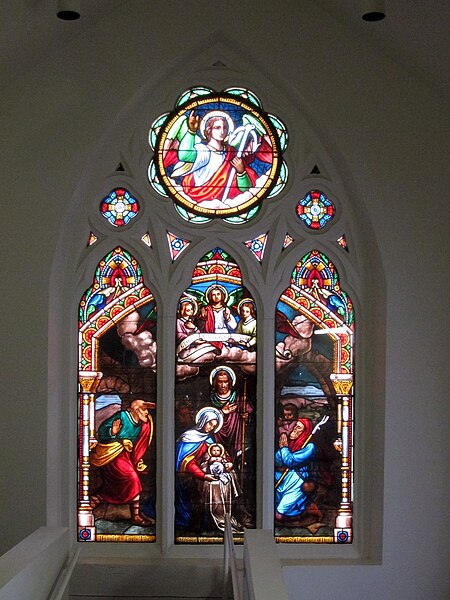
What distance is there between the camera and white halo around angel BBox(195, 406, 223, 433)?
24.8 ft

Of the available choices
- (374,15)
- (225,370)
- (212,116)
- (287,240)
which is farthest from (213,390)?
(374,15)

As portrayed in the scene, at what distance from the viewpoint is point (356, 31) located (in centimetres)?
709

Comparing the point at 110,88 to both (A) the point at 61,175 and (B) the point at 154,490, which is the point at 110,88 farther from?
(B) the point at 154,490

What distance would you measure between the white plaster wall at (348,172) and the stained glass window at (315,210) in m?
0.42

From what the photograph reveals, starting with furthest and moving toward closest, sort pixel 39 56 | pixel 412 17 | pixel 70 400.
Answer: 1. pixel 70 400
2. pixel 39 56
3. pixel 412 17

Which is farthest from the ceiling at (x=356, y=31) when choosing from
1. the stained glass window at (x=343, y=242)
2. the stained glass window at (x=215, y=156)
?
the stained glass window at (x=343, y=242)

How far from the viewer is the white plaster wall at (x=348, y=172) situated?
7.11 metres

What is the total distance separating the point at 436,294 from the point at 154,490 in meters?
2.57

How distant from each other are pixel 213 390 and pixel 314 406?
776mm

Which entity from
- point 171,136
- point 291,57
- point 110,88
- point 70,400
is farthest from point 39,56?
point 70,400

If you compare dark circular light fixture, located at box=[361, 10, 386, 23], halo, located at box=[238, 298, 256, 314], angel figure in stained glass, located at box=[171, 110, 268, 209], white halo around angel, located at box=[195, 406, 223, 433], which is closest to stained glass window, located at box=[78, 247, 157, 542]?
white halo around angel, located at box=[195, 406, 223, 433]

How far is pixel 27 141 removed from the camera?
280 inches

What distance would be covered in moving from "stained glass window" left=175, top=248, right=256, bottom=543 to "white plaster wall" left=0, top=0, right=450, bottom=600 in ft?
2.72

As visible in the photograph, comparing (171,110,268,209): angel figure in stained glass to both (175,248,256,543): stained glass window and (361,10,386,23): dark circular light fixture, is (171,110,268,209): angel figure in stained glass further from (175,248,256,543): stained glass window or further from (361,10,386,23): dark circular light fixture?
(361,10,386,23): dark circular light fixture
